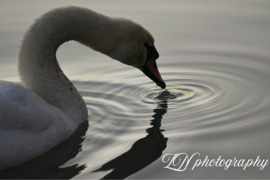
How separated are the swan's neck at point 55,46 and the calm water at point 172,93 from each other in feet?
1.40

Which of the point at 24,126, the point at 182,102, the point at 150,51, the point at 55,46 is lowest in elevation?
the point at 182,102

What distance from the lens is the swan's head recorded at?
7.23m

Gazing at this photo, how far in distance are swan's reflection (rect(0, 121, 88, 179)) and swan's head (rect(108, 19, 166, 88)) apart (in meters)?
1.32

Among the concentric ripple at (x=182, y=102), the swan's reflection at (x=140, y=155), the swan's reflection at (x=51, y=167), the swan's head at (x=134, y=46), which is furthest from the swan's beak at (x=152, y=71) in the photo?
the swan's reflection at (x=51, y=167)

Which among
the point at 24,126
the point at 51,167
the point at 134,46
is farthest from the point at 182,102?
the point at 24,126

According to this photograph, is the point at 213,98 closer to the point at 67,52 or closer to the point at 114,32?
the point at 114,32

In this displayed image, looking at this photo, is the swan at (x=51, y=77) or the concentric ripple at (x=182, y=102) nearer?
the swan at (x=51, y=77)

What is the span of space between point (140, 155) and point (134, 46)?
5.20ft

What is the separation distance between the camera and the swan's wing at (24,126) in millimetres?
5914

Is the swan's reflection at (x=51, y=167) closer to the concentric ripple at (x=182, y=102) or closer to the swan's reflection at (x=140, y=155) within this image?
the concentric ripple at (x=182, y=102)

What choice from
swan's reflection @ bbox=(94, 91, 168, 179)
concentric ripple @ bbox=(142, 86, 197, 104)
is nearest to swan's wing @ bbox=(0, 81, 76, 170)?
swan's reflection @ bbox=(94, 91, 168, 179)

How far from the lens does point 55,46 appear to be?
7090mm

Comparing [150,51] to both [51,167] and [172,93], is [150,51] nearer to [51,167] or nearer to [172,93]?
[172,93]

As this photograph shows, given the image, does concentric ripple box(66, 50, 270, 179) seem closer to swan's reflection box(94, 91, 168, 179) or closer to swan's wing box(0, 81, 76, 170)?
A: swan's reflection box(94, 91, 168, 179)
